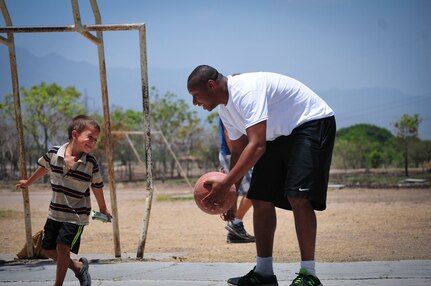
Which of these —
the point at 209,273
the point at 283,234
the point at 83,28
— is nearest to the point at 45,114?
the point at 283,234

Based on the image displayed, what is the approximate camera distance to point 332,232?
357 inches

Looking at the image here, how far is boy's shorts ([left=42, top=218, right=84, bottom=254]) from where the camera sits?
4727 millimetres

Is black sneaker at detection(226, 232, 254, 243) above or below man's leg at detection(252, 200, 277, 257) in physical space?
below

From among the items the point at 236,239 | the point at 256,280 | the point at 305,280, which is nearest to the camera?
the point at 305,280

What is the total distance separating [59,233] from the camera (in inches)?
187

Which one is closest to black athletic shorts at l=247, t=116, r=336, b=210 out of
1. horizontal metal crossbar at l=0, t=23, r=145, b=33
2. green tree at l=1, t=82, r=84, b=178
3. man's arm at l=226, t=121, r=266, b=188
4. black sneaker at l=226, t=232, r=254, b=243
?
man's arm at l=226, t=121, r=266, b=188

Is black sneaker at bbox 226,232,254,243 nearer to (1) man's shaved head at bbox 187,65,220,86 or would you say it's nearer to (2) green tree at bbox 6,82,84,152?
(1) man's shaved head at bbox 187,65,220,86

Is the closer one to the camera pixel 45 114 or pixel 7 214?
pixel 7 214

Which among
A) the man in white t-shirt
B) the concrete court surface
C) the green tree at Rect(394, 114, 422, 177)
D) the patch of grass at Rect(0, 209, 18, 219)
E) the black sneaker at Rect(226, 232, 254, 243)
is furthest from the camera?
the green tree at Rect(394, 114, 422, 177)

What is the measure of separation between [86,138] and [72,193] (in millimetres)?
450

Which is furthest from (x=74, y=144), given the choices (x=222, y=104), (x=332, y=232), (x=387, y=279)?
(x=332, y=232)

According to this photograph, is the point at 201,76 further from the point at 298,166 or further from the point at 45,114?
the point at 45,114

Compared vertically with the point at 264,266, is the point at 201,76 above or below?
above

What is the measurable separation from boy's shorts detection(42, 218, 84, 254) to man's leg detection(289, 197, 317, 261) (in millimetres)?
1726
